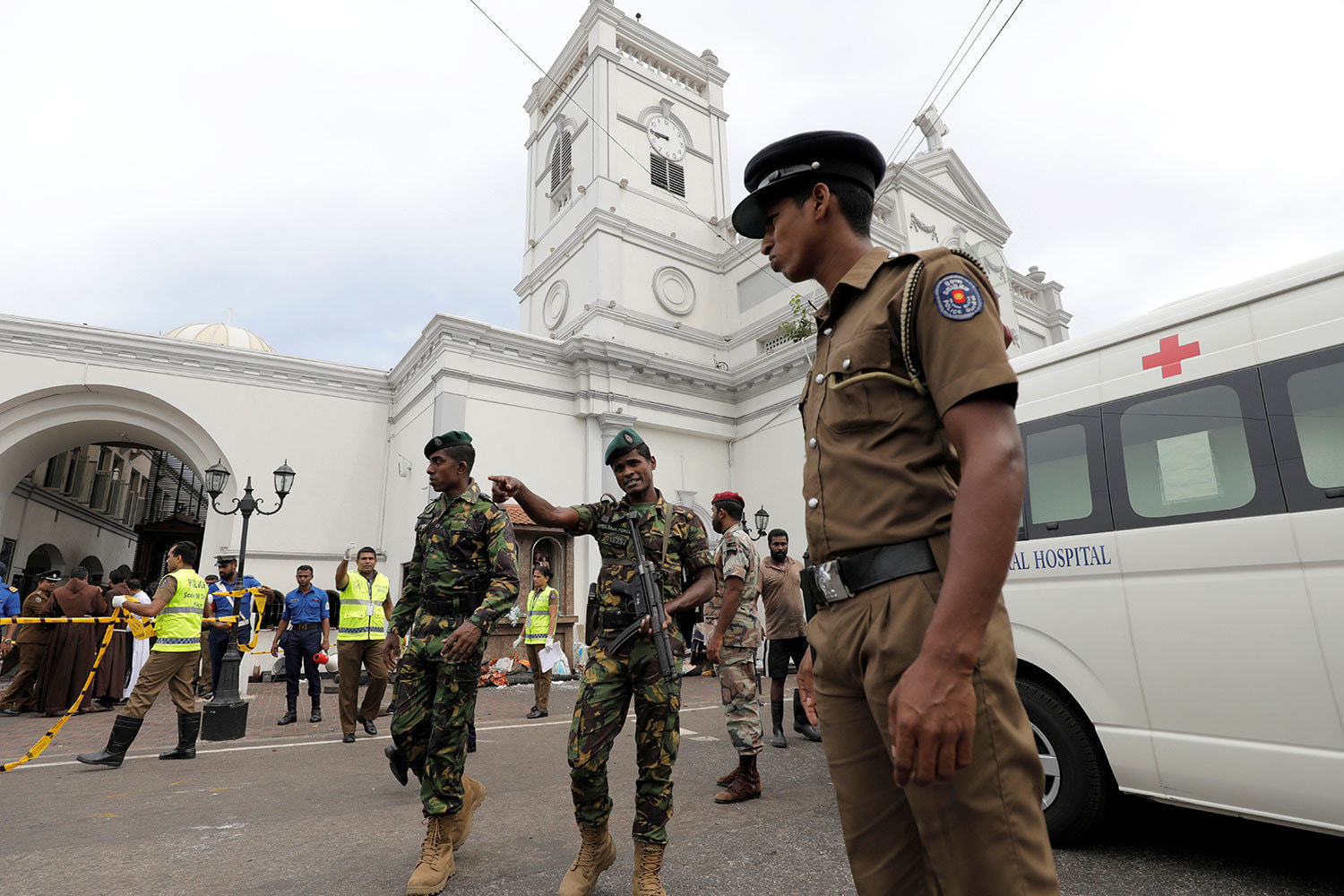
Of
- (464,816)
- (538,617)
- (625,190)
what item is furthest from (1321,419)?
(625,190)

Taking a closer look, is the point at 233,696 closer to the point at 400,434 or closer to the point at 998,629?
the point at 998,629

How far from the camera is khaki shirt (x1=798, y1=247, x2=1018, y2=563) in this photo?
4.29 ft

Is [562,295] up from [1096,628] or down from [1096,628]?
up

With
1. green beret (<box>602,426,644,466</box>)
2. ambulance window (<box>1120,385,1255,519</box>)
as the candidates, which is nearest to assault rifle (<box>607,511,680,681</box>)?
green beret (<box>602,426,644,466</box>)

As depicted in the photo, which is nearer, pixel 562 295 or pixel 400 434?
pixel 400 434

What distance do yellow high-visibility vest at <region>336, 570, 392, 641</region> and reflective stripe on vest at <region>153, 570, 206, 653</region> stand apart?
1270 mm

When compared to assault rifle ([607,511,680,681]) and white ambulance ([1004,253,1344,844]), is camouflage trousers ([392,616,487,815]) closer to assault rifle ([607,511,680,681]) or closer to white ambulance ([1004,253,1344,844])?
assault rifle ([607,511,680,681])

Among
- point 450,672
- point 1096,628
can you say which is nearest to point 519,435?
point 450,672

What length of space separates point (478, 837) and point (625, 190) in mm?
20463

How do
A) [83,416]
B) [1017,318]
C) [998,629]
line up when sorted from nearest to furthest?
[998,629] → [83,416] → [1017,318]

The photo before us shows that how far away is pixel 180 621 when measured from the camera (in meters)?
6.60

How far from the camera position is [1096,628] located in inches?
131

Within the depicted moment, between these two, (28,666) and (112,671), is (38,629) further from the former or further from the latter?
(112,671)

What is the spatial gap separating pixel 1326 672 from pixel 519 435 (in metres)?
16.4
